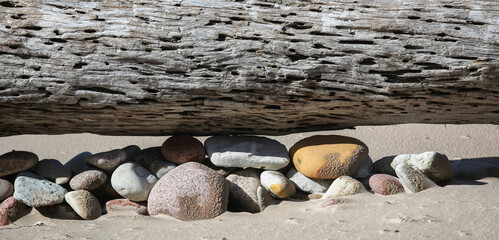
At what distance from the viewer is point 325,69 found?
3750 mm

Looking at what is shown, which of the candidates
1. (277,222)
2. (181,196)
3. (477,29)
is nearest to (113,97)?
(181,196)

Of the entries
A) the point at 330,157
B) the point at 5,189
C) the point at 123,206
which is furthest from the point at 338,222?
the point at 5,189

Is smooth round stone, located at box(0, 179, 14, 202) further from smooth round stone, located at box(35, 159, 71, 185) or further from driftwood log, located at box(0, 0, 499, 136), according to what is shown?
driftwood log, located at box(0, 0, 499, 136)

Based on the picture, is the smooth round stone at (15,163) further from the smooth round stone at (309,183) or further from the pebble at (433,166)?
the pebble at (433,166)

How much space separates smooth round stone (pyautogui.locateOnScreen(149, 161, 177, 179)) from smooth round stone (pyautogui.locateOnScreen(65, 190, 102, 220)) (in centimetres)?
51

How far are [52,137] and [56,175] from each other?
382 cm

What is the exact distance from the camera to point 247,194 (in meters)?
4.09

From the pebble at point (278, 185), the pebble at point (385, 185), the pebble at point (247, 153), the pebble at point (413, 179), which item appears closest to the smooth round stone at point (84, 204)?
the pebble at point (247, 153)

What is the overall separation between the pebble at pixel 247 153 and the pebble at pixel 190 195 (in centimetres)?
26

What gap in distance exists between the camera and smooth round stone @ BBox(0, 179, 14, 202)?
4.12 metres

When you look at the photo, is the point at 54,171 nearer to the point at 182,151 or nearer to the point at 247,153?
the point at 182,151

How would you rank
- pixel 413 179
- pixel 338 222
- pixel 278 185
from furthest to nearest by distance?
1. pixel 278 185
2. pixel 413 179
3. pixel 338 222

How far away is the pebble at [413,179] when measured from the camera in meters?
3.91

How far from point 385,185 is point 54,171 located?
8.43 ft
